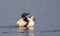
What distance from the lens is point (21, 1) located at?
180ft

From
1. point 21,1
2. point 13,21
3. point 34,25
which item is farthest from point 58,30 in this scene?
point 21,1

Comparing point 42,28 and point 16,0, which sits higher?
point 16,0

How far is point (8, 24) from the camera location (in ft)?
99.1

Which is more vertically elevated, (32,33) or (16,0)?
(16,0)

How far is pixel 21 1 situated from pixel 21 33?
94.6ft

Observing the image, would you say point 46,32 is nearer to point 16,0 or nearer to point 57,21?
point 57,21

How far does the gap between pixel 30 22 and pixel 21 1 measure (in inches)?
939

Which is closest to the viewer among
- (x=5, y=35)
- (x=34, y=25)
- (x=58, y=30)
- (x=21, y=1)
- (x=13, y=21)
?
(x=5, y=35)

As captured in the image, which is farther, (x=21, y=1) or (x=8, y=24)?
(x=21, y=1)

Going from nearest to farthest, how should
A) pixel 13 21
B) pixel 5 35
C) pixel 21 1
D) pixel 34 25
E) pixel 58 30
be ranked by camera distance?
pixel 5 35
pixel 58 30
pixel 34 25
pixel 13 21
pixel 21 1

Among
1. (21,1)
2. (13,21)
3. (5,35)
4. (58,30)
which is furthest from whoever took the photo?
(21,1)

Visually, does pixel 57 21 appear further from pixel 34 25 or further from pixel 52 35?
pixel 52 35

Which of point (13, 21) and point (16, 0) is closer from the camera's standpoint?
point (13, 21)

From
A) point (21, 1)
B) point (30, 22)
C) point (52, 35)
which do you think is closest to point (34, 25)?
point (30, 22)
